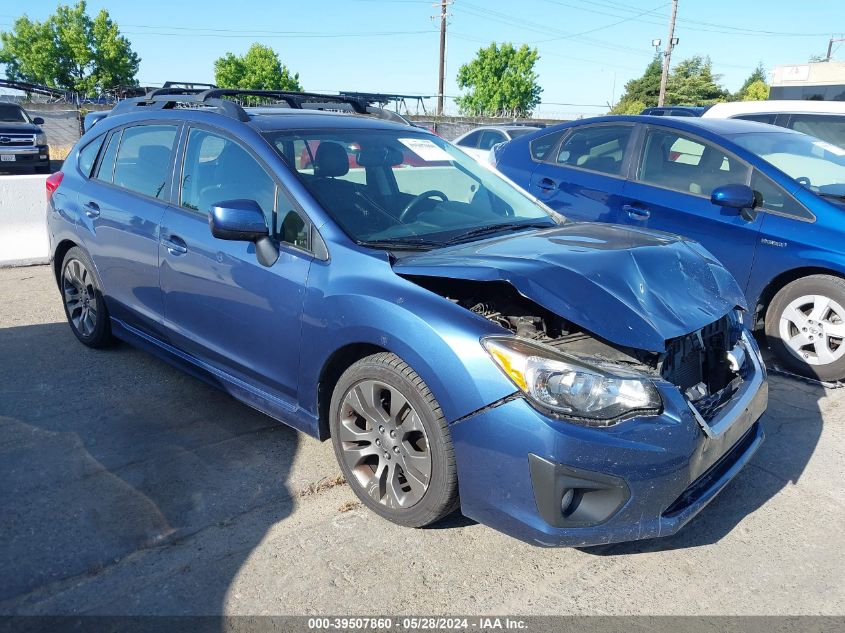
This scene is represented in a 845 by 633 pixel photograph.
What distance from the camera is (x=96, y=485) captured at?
10.7 ft

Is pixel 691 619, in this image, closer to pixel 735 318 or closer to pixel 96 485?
pixel 735 318

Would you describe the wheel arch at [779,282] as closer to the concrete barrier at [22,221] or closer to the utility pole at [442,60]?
the concrete barrier at [22,221]

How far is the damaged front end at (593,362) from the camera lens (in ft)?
8.06

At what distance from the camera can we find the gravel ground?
8.35 ft

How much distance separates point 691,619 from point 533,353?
1.10 m

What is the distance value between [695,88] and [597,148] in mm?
71169

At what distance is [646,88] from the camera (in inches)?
3086

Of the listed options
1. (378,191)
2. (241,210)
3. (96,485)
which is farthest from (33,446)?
(378,191)

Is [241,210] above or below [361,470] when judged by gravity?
above

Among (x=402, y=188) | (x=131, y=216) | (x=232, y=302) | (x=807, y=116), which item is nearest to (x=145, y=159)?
(x=131, y=216)

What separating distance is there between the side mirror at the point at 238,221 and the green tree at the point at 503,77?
75695 millimetres

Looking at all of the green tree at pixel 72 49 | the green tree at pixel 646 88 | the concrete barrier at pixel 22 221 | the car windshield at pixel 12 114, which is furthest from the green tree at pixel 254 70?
the concrete barrier at pixel 22 221

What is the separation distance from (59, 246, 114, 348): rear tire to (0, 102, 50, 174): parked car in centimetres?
1503

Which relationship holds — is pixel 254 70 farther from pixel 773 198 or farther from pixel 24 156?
pixel 773 198
